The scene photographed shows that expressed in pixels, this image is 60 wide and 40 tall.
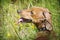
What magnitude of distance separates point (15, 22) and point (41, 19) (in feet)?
0.79

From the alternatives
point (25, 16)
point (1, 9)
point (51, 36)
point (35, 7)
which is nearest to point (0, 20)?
point (1, 9)

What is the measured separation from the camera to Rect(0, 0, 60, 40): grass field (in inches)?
62.2

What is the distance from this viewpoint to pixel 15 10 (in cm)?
163

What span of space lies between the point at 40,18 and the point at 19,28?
215 mm

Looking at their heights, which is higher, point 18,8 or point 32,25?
point 18,8

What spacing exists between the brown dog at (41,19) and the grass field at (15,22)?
Answer: 4cm

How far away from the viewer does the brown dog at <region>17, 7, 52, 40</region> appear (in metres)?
1.61

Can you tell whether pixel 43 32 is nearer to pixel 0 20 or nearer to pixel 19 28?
pixel 19 28

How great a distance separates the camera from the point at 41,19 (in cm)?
164

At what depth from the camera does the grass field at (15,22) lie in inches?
62.2

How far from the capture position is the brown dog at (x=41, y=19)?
5.30 ft

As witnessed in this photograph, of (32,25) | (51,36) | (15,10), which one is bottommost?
(51,36)

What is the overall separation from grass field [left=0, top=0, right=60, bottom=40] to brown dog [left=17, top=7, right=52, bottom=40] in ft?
0.12

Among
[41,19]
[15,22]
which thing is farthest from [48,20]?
[15,22]
